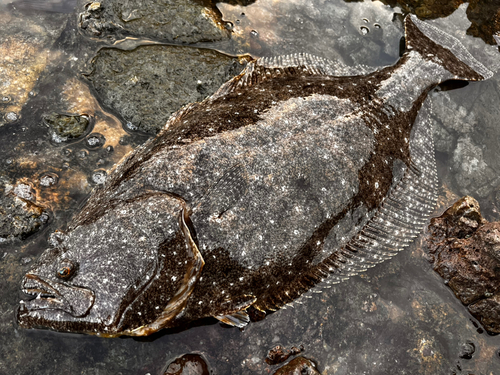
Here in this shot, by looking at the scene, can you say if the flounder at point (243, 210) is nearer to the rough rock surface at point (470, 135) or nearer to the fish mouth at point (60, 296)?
the fish mouth at point (60, 296)

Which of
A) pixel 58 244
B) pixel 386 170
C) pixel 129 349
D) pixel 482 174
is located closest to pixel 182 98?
pixel 58 244

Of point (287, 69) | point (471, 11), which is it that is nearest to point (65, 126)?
point (287, 69)

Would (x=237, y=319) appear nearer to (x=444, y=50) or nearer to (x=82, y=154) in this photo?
(x=82, y=154)

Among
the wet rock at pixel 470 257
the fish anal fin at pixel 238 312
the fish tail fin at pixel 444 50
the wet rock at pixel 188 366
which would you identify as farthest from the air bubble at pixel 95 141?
the fish tail fin at pixel 444 50

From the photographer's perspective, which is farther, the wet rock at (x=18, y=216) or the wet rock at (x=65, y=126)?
the wet rock at (x=65, y=126)

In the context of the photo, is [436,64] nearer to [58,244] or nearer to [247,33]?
[247,33]
